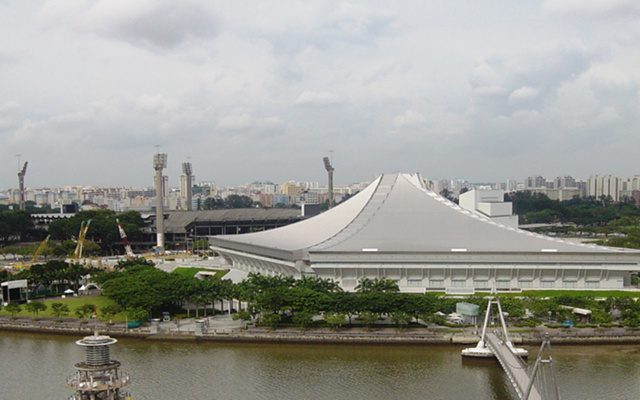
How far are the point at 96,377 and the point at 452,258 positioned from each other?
57.1 feet

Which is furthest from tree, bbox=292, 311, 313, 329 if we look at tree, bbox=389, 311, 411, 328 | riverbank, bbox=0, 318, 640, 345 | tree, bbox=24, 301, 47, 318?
tree, bbox=24, 301, 47, 318

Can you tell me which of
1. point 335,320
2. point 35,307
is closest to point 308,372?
point 335,320

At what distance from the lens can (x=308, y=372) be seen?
18.6m

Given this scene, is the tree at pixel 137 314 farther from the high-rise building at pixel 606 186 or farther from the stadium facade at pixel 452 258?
the high-rise building at pixel 606 186

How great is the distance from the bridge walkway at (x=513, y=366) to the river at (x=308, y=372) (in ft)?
1.73

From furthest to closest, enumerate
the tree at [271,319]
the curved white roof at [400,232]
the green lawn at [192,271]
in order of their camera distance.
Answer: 1. the green lawn at [192,271]
2. the curved white roof at [400,232]
3. the tree at [271,319]

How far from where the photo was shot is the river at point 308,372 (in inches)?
663

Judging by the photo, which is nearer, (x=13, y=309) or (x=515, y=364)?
(x=515, y=364)

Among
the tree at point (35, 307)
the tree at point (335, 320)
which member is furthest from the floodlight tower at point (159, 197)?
the tree at point (335, 320)

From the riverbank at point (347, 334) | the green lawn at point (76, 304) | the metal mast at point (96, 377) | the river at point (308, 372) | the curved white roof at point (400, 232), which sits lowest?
the river at point (308, 372)

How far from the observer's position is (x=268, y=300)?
2333 cm

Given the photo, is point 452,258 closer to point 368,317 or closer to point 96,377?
point 368,317

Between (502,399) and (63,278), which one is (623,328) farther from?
(63,278)

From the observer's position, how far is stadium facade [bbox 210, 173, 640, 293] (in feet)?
89.1
